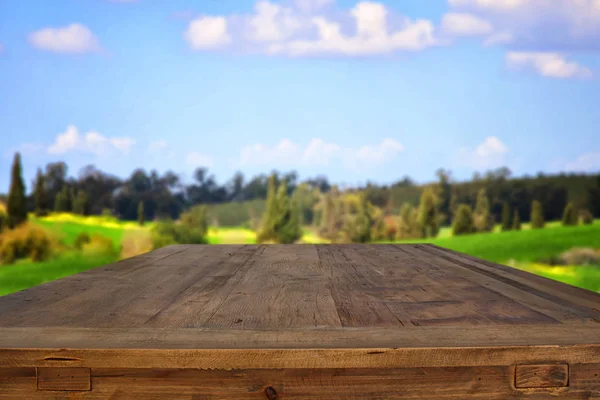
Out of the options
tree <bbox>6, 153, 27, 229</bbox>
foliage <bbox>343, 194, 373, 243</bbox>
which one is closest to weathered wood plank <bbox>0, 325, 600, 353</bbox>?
tree <bbox>6, 153, 27, 229</bbox>

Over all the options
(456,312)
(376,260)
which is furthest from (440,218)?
(456,312)

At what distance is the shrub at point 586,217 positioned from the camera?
10.2m

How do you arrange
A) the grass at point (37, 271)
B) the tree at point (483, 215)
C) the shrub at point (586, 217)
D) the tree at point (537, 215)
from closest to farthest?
the grass at point (37, 271), the shrub at point (586, 217), the tree at point (537, 215), the tree at point (483, 215)

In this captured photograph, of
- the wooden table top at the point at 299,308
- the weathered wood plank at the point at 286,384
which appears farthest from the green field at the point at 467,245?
the weathered wood plank at the point at 286,384

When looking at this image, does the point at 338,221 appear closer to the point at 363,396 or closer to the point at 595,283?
the point at 595,283

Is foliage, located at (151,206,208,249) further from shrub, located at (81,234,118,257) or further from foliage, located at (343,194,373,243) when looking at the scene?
foliage, located at (343,194,373,243)

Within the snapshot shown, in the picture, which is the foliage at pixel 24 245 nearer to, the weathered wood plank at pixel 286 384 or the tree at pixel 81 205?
the tree at pixel 81 205

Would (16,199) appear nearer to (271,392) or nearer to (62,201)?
(62,201)

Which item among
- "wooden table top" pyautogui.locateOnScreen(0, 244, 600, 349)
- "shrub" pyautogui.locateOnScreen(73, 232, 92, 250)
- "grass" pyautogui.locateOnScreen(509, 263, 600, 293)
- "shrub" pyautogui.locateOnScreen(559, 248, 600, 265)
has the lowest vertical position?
"grass" pyautogui.locateOnScreen(509, 263, 600, 293)

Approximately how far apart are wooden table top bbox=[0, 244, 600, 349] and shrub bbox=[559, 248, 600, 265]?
7.40 m

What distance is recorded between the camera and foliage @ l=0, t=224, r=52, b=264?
858 cm

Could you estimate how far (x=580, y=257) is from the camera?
9.01 meters

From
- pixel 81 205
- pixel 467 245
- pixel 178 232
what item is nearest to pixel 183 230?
pixel 178 232

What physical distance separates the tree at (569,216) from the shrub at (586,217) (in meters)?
0.10
